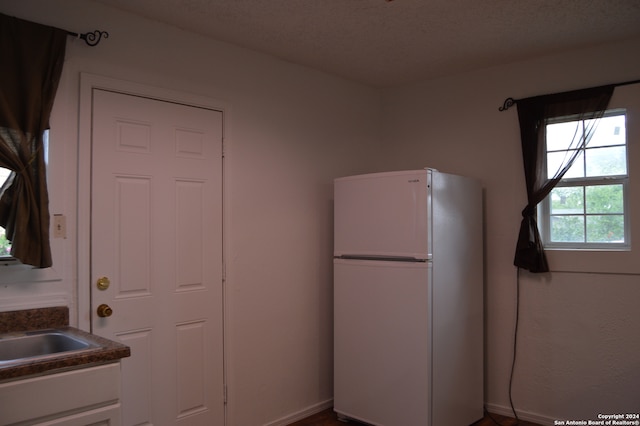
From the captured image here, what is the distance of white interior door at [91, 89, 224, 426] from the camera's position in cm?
245

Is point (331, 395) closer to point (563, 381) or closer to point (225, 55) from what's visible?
point (563, 381)

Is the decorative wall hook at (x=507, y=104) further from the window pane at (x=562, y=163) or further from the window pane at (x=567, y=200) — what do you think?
the window pane at (x=567, y=200)

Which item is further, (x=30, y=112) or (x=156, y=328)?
(x=156, y=328)

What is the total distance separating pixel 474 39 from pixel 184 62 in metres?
1.74

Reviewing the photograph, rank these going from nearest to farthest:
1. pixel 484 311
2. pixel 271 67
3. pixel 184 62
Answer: pixel 184 62 < pixel 271 67 < pixel 484 311

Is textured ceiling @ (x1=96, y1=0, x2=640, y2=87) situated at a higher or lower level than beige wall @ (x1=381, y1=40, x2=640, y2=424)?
higher

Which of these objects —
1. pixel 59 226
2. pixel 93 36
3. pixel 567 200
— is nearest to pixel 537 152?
pixel 567 200

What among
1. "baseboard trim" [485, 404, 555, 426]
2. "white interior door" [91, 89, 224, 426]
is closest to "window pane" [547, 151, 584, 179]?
"baseboard trim" [485, 404, 555, 426]

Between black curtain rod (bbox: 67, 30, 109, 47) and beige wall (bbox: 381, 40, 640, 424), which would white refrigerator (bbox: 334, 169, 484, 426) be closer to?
beige wall (bbox: 381, 40, 640, 424)

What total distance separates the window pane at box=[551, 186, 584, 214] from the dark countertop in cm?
277

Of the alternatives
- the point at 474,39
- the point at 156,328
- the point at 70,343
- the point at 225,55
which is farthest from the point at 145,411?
the point at 474,39

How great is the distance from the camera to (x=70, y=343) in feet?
6.65

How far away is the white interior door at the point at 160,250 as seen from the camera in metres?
2.45

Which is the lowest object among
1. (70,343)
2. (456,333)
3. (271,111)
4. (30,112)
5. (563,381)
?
(563,381)
